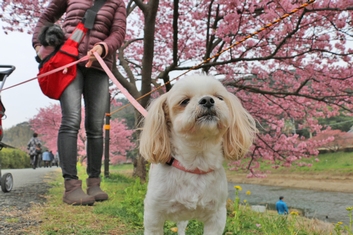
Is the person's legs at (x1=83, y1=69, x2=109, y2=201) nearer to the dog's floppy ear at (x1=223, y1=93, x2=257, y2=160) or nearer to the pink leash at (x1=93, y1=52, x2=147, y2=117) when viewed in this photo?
the pink leash at (x1=93, y1=52, x2=147, y2=117)

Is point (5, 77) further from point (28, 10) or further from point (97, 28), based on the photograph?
point (28, 10)

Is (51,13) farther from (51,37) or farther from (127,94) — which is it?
(127,94)

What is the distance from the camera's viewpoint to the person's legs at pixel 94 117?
126 inches

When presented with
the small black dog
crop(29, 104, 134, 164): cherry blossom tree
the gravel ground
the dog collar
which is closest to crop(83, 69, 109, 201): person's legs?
the small black dog

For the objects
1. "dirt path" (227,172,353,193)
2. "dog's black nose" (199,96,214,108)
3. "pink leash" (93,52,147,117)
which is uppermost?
"pink leash" (93,52,147,117)

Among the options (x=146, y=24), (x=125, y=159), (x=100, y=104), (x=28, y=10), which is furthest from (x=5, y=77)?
(x=125, y=159)

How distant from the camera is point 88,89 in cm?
321

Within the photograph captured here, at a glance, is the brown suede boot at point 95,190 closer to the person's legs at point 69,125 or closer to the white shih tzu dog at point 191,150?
the person's legs at point 69,125

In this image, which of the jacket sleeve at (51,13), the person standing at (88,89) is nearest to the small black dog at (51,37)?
the person standing at (88,89)

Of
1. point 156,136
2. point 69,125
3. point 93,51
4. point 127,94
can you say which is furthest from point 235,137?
point 69,125

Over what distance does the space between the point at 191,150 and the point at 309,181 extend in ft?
62.0

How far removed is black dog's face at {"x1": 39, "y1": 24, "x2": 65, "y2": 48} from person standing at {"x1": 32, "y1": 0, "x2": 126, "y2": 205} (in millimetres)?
102

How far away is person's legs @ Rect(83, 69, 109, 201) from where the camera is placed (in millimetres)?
3201

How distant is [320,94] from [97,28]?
6.36 metres
